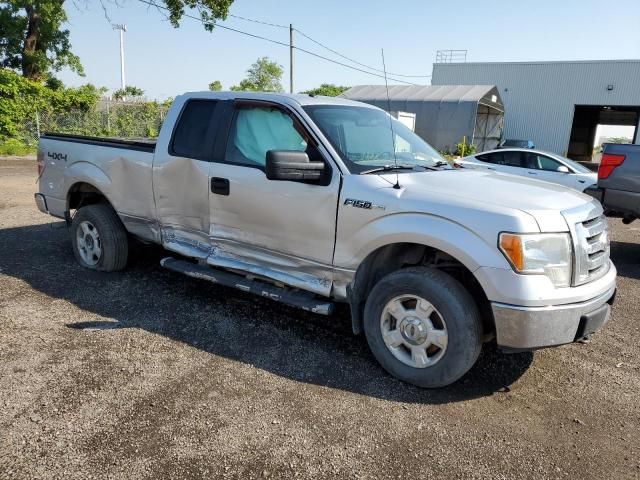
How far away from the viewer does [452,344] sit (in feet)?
10.2

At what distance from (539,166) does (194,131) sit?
9098 millimetres

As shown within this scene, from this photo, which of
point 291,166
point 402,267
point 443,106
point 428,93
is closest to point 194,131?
point 291,166

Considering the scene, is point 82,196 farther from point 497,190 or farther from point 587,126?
point 587,126

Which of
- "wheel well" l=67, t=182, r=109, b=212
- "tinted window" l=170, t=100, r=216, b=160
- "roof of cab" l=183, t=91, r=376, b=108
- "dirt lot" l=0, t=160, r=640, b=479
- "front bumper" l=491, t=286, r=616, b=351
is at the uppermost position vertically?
"roof of cab" l=183, t=91, r=376, b=108

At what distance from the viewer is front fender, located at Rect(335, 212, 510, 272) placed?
297 cm

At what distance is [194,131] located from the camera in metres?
4.55

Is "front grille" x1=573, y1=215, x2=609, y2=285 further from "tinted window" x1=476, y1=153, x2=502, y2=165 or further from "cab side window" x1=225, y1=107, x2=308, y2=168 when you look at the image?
"tinted window" x1=476, y1=153, x2=502, y2=165

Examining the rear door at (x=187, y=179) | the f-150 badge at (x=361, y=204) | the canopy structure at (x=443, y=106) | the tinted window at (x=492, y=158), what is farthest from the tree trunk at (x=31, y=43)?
the f-150 badge at (x=361, y=204)

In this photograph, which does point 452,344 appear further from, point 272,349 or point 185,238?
point 185,238

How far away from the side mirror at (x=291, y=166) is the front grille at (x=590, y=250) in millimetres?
1768

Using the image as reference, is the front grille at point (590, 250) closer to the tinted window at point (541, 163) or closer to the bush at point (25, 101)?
the tinted window at point (541, 163)

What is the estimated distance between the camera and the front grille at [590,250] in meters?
3.04

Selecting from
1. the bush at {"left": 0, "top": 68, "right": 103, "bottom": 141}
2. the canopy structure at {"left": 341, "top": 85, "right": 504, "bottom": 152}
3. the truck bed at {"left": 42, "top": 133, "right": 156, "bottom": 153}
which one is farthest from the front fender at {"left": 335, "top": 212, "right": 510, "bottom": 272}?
the canopy structure at {"left": 341, "top": 85, "right": 504, "bottom": 152}

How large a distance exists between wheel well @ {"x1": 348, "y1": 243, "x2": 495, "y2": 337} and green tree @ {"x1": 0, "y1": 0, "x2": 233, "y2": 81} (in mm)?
21510
